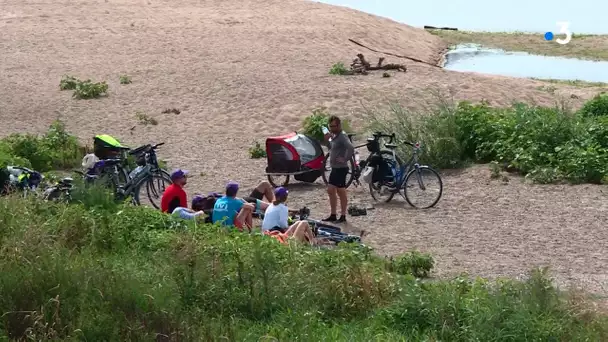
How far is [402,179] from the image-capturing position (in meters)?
15.4

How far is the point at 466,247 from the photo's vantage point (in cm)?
1297

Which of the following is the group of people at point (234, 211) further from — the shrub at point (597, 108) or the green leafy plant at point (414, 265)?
the shrub at point (597, 108)

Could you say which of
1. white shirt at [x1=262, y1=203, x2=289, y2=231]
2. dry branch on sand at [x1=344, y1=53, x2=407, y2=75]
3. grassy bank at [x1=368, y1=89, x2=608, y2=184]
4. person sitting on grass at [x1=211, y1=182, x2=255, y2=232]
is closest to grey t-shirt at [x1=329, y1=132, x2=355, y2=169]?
person sitting on grass at [x1=211, y1=182, x2=255, y2=232]

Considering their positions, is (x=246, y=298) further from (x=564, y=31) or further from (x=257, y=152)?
(x=564, y=31)

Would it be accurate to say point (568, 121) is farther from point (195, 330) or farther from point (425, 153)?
point (195, 330)

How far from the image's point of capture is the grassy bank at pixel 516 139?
16641 millimetres

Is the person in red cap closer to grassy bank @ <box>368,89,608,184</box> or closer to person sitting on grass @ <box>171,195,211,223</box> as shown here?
person sitting on grass @ <box>171,195,211,223</box>

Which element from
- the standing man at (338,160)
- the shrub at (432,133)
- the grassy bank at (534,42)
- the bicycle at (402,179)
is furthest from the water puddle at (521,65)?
the standing man at (338,160)

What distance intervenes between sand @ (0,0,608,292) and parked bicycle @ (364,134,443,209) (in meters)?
0.21

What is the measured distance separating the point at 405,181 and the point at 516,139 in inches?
130

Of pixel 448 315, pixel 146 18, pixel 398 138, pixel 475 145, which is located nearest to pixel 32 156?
pixel 398 138

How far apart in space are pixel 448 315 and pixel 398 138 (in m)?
9.47

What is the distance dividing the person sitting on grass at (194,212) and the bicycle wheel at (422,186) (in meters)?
3.23

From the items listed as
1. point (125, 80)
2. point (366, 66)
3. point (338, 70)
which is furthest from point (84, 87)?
point (366, 66)
